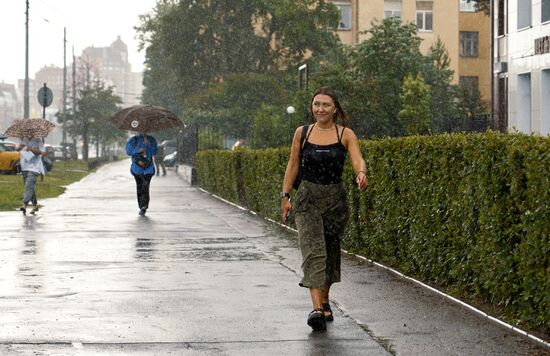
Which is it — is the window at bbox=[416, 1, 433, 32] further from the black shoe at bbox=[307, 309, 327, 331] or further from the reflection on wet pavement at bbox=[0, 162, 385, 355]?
the black shoe at bbox=[307, 309, 327, 331]

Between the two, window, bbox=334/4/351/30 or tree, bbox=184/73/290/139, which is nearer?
tree, bbox=184/73/290/139

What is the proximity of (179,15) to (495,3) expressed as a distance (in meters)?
34.5

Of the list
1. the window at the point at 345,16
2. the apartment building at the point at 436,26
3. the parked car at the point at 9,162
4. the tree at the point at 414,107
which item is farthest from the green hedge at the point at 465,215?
the window at the point at 345,16

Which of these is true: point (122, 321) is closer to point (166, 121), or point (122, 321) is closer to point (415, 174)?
point (415, 174)

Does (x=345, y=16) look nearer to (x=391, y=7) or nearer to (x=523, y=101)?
(x=391, y=7)

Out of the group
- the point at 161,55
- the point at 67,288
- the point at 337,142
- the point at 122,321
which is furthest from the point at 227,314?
the point at 161,55

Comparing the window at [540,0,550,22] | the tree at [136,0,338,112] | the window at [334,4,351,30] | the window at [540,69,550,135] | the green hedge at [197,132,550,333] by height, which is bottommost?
the green hedge at [197,132,550,333]

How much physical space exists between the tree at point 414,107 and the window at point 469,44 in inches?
1213

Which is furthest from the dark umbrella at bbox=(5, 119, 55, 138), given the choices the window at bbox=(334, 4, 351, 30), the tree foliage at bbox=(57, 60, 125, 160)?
the tree foliage at bbox=(57, 60, 125, 160)

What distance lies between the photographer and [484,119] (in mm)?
51719

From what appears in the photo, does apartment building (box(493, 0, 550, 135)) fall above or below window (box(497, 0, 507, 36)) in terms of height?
below

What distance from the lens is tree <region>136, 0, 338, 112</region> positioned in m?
72.6

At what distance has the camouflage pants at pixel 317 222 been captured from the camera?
342 inches

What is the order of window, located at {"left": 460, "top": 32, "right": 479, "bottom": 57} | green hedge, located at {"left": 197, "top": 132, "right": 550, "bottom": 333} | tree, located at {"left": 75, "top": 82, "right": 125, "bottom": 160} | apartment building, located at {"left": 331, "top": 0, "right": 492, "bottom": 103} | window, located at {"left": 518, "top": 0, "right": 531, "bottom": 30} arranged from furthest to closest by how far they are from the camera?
tree, located at {"left": 75, "top": 82, "right": 125, "bottom": 160}
window, located at {"left": 460, "top": 32, "right": 479, "bottom": 57}
apartment building, located at {"left": 331, "top": 0, "right": 492, "bottom": 103}
window, located at {"left": 518, "top": 0, "right": 531, "bottom": 30}
green hedge, located at {"left": 197, "top": 132, "right": 550, "bottom": 333}
